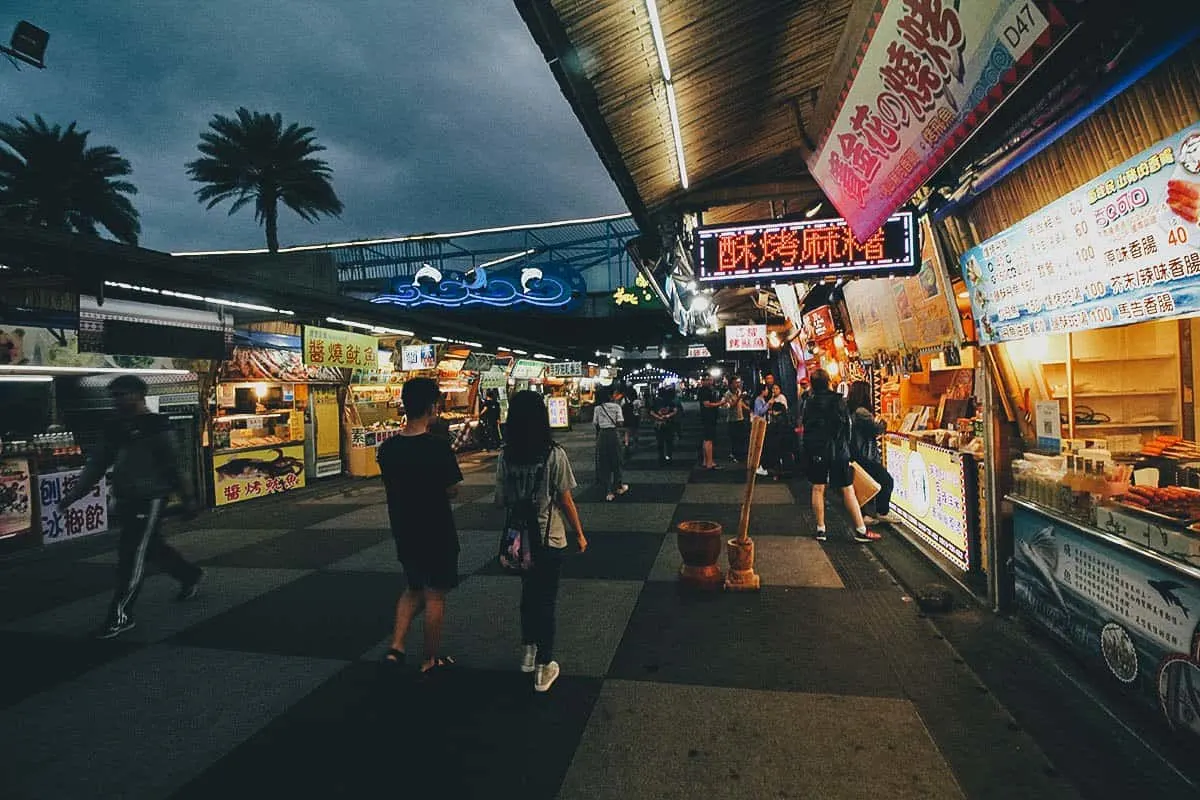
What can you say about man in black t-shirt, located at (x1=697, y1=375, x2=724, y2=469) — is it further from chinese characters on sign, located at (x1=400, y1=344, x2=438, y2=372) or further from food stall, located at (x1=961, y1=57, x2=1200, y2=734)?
food stall, located at (x1=961, y1=57, x2=1200, y2=734)

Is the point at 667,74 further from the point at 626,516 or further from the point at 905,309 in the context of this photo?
the point at 626,516

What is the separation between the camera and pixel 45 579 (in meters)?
6.72

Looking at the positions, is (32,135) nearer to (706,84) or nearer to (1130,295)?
(706,84)

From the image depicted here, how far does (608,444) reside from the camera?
420 inches

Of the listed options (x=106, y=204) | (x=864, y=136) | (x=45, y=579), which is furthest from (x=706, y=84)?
(x=106, y=204)

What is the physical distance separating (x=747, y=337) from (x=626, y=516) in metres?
8.17

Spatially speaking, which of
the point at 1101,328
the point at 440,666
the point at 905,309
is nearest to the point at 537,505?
the point at 440,666

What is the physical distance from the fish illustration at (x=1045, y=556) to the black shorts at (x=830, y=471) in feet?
9.36

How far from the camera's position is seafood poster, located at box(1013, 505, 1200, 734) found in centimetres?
301

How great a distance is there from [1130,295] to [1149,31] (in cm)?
135

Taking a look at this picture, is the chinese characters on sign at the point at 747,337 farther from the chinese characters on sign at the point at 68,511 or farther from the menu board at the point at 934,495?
the chinese characters on sign at the point at 68,511

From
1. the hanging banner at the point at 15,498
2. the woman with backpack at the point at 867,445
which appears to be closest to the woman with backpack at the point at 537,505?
the woman with backpack at the point at 867,445

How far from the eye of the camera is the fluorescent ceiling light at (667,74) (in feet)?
10.9

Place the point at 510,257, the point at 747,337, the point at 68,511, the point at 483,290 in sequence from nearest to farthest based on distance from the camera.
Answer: the point at 68,511 → the point at 747,337 → the point at 483,290 → the point at 510,257
